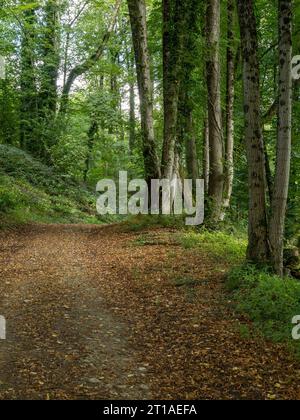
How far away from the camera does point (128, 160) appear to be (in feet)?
103

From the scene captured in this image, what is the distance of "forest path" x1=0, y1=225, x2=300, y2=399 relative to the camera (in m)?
5.27

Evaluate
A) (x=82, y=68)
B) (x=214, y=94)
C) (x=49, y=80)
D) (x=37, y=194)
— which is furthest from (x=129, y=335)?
(x=82, y=68)

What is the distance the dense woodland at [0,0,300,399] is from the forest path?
0.30m

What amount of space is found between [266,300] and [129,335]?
2316 mm

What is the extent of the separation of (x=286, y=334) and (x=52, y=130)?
23732 mm

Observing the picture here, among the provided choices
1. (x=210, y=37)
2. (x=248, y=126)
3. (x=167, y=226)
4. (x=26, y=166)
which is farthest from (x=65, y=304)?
(x=26, y=166)

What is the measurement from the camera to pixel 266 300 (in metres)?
7.56

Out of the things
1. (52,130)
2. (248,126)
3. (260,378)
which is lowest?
A: (260,378)

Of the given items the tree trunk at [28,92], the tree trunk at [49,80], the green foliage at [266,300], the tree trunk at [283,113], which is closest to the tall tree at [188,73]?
the tree trunk at [283,113]

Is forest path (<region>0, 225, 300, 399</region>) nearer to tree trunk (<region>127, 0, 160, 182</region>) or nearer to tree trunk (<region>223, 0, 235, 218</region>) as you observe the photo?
tree trunk (<region>223, 0, 235, 218</region>)

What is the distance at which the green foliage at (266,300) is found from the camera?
6.77m

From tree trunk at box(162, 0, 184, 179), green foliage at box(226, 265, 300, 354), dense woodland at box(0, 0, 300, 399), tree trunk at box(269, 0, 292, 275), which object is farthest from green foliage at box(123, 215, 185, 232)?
tree trunk at box(269, 0, 292, 275)

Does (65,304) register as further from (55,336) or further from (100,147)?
(100,147)

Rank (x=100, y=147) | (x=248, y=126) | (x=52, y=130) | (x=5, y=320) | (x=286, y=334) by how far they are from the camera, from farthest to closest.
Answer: (x=100, y=147) < (x=52, y=130) < (x=248, y=126) < (x=5, y=320) < (x=286, y=334)
